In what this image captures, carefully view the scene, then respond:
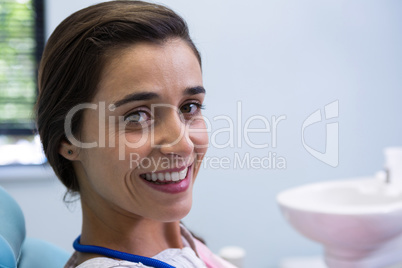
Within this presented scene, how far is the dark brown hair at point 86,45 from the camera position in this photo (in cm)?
67

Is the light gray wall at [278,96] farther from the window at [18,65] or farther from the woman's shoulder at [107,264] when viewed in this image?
the woman's shoulder at [107,264]

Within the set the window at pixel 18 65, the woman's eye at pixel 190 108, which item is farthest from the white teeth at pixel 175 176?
the window at pixel 18 65

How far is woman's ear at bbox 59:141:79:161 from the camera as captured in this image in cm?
73

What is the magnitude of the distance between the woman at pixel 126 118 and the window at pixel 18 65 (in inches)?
60.4

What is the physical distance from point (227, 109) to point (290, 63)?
405 millimetres

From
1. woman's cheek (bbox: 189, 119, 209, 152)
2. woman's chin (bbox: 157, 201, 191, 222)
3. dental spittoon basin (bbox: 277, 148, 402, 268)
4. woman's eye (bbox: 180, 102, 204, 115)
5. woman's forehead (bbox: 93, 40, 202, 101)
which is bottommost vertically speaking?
dental spittoon basin (bbox: 277, 148, 402, 268)

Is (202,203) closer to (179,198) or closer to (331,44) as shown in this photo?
(331,44)

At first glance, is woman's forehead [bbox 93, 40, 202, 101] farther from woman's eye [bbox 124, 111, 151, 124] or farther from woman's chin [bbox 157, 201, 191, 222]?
woman's chin [bbox 157, 201, 191, 222]

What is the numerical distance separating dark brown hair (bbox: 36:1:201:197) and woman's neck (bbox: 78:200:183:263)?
138 mm

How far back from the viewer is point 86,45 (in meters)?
0.67

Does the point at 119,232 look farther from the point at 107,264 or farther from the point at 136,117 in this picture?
the point at 136,117

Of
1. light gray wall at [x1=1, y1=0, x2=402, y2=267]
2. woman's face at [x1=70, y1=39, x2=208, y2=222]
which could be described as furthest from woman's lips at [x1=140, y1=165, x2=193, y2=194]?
light gray wall at [x1=1, y1=0, x2=402, y2=267]

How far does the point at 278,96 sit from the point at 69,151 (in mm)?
1607

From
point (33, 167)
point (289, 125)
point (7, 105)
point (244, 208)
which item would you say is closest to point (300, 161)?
point (289, 125)
